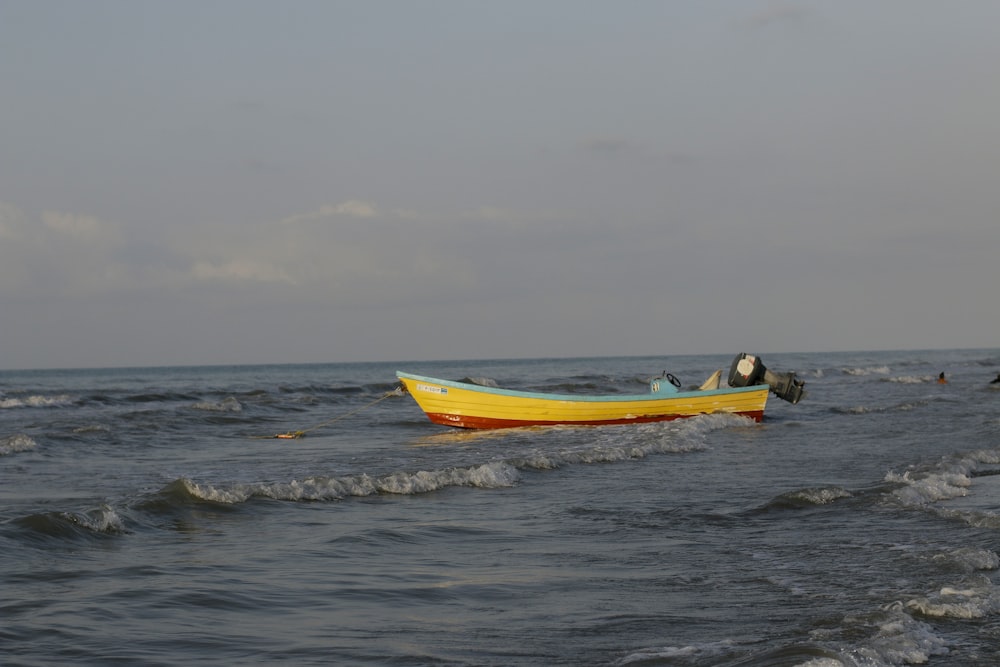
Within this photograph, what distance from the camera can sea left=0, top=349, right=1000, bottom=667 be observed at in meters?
6.01

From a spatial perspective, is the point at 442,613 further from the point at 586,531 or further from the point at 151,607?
the point at 586,531

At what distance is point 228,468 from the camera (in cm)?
1644

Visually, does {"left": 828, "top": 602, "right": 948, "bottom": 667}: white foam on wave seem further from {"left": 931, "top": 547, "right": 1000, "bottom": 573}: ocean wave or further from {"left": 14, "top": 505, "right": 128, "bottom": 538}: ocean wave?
{"left": 14, "top": 505, "right": 128, "bottom": 538}: ocean wave

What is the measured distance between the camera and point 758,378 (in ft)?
82.1

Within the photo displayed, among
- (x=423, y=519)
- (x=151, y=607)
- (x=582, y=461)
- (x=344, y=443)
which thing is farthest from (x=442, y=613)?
(x=344, y=443)

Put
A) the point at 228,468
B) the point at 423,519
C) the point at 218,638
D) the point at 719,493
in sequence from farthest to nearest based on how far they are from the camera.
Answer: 1. the point at 228,468
2. the point at 719,493
3. the point at 423,519
4. the point at 218,638

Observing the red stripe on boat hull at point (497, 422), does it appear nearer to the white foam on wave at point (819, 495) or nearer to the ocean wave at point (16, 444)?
the ocean wave at point (16, 444)

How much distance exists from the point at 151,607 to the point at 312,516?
439 centimetres

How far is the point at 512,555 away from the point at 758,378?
1733 centimetres

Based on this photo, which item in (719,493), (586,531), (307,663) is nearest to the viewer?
(307,663)

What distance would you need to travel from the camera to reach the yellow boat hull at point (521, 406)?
22.7 m

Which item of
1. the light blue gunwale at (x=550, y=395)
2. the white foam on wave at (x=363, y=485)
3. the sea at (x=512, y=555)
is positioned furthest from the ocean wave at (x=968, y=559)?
the light blue gunwale at (x=550, y=395)

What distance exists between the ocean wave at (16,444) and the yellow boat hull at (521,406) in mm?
7714

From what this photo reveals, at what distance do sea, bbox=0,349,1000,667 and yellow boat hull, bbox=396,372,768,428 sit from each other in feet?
11.3
